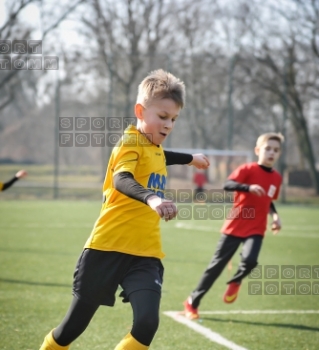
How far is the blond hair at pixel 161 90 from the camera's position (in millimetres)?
Result: 3832

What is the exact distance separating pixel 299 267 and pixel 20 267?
4.68m

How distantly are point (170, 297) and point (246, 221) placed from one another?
4.95 ft

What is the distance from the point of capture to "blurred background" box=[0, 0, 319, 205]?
27141 millimetres

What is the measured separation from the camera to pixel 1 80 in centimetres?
2977

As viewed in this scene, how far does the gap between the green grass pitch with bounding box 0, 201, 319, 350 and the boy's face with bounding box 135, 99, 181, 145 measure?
6.97 feet

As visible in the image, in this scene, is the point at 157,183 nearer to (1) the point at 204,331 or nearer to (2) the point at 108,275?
(2) the point at 108,275

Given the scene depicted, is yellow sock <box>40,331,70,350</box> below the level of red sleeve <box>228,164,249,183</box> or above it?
below

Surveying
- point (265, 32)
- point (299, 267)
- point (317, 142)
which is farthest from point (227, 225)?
point (317, 142)

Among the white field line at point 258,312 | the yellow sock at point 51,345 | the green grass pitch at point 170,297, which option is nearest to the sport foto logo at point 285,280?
the green grass pitch at point 170,297

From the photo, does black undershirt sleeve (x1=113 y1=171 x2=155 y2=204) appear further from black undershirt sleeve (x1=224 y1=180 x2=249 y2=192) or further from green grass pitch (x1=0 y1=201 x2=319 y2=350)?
black undershirt sleeve (x1=224 y1=180 x2=249 y2=192)

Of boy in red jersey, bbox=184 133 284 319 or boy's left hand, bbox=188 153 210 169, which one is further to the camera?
boy in red jersey, bbox=184 133 284 319

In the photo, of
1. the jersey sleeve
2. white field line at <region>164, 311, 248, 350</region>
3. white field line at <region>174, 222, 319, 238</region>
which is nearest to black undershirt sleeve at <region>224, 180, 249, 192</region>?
white field line at <region>164, 311, 248, 350</region>

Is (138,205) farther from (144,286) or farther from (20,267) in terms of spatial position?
(20,267)

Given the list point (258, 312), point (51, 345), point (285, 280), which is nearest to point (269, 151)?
point (258, 312)
